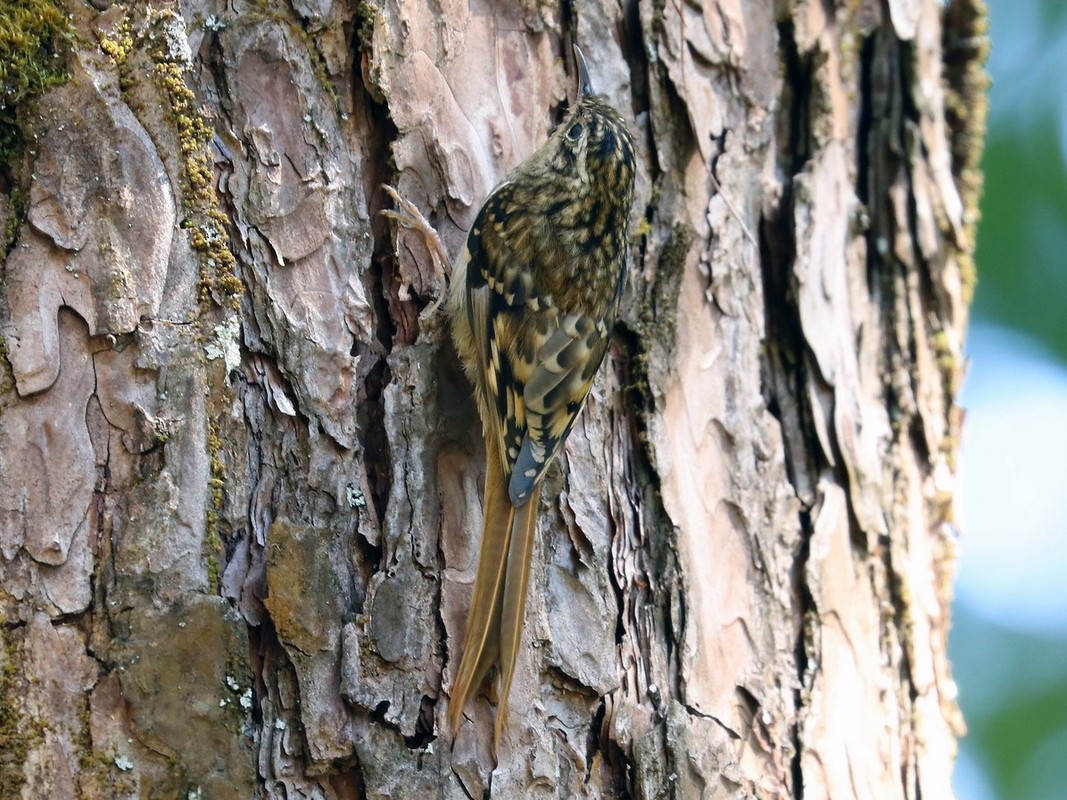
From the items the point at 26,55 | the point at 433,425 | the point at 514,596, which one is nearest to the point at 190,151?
the point at 26,55

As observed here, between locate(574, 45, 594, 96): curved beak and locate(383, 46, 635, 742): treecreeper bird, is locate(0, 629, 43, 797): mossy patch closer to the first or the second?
locate(383, 46, 635, 742): treecreeper bird

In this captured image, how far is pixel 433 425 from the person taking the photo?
195 centimetres

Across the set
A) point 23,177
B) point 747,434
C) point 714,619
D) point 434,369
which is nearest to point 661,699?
point 714,619

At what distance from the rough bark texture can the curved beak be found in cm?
3

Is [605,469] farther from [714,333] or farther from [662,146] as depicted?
[662,146]

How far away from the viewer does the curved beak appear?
2.25 meters

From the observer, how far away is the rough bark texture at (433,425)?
1584 mm

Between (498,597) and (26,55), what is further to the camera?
(498,597)

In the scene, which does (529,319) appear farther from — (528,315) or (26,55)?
(26,55)

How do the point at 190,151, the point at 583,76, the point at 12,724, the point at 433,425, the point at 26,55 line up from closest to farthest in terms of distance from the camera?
the point at 12,724 < the point at 26,55 < the point at 190,151 < the point at 433,425 < the point at 583,76

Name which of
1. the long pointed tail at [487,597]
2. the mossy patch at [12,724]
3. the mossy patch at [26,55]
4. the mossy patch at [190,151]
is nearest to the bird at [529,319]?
the long pointed tail at [487,597]

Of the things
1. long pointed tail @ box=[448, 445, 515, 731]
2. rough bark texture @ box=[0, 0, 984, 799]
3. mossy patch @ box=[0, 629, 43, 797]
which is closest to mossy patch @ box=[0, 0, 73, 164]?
rough bark texture @ box=[0, 0, 984, 799]

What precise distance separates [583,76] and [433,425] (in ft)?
2.86

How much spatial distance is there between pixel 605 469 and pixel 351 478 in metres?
0.54
